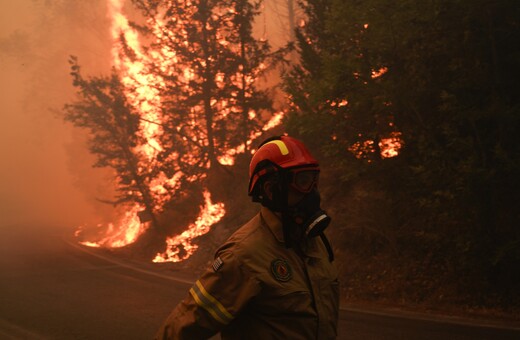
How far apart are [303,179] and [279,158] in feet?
0.60

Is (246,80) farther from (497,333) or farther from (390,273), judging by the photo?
(497,333)

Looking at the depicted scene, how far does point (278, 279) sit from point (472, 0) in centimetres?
786

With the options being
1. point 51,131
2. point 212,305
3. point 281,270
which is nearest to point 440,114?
point 281,270

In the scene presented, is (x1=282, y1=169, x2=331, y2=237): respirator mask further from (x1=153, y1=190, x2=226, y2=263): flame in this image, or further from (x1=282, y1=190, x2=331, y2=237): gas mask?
(x1=153, y1=190, x2=226, y2=263): flame

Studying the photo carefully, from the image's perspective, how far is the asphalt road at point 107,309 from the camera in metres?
7.38

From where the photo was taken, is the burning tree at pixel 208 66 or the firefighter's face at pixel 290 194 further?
the burning tree at pixel 208 66

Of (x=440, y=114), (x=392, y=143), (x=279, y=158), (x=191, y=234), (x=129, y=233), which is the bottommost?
(x=191, y=234)

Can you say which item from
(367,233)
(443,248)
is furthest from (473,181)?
(367,233)

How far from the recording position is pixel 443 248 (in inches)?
410

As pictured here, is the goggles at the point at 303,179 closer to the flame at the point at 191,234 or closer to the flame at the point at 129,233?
the flame at the point at 191,234

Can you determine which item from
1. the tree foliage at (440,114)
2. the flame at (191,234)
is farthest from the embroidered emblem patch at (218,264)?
the flame at (191,234)

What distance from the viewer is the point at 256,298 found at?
2.22m

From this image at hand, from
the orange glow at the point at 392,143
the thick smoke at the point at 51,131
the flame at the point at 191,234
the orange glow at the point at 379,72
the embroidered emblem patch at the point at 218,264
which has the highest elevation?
the thick smoke at the point at 51,131

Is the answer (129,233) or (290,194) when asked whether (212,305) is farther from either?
(129,233)
